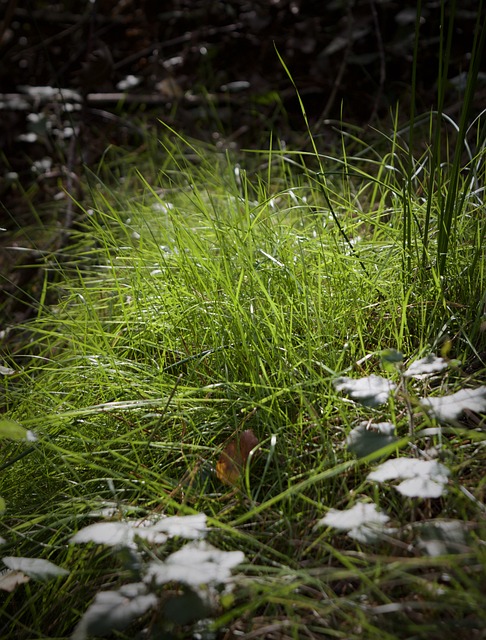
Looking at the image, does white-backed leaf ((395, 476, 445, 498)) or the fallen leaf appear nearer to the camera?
white-backed leaf ((395, 476, 445, 498))

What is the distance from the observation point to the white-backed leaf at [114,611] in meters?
0.80

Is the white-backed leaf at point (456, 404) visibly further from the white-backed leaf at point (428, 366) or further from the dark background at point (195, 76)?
the dark background at point (195, 76)

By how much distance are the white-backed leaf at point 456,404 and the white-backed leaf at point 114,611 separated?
0.46 meters

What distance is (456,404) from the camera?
0.94m

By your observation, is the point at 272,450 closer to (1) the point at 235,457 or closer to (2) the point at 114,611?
(1) the point at 235,457

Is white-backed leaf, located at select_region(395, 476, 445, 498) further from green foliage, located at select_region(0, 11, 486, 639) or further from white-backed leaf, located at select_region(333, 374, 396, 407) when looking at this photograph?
white-backed leaf, located at select_region(333, 374, 396, 407)

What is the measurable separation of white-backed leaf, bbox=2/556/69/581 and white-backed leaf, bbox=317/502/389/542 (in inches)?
15.3

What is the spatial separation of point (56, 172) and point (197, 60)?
3.32ft

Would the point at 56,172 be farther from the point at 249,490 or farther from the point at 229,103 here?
the point at 249,490

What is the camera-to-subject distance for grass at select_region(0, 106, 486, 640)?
2.86ft

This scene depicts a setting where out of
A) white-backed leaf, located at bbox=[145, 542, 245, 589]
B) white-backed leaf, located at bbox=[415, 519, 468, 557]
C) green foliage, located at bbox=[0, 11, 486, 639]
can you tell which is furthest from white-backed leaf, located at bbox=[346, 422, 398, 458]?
white-backed leaf, located at bbox=[145, 542, 245, 589]

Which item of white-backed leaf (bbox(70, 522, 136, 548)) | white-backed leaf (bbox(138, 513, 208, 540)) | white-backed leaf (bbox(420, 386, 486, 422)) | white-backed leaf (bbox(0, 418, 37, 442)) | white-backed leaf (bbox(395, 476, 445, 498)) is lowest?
white-backed leaf (bbox(70, 522, 136, 548))

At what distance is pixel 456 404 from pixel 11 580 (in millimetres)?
707

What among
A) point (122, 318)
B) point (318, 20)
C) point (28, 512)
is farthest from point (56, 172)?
point (28, 512)
